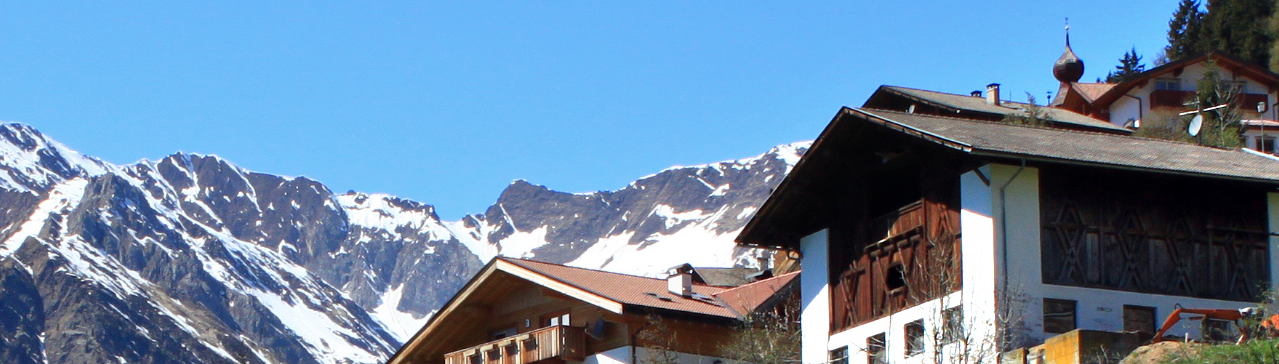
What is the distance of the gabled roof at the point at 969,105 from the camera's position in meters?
57.0

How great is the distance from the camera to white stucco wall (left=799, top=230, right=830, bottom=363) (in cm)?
3350

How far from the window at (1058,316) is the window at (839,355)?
4925 millimetres

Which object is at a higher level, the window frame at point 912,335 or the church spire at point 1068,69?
the church spire at point 1068,69

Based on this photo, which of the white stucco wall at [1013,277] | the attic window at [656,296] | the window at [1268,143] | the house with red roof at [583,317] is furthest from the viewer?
the window at [1268,143]

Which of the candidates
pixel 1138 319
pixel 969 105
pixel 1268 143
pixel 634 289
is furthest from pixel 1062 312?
pixel 1268 143

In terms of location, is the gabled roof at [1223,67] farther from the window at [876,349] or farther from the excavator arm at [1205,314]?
the excavator arm at [1205,314]

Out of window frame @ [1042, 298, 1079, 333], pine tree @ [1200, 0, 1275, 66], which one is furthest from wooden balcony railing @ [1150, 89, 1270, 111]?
window frame @ [1042, 298, 1079, 333]

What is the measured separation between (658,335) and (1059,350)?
42.8 feet

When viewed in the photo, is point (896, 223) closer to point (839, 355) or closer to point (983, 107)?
point (839, 355)

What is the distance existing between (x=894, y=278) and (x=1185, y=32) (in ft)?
212

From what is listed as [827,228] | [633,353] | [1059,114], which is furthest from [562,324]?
[1059,114]

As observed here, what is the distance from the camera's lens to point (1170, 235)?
29844 millimetres

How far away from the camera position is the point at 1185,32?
92000 millimetres

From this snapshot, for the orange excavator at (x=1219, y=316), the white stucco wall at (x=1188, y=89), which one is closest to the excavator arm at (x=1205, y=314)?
the orange excavator at (x=1219, y=316)
